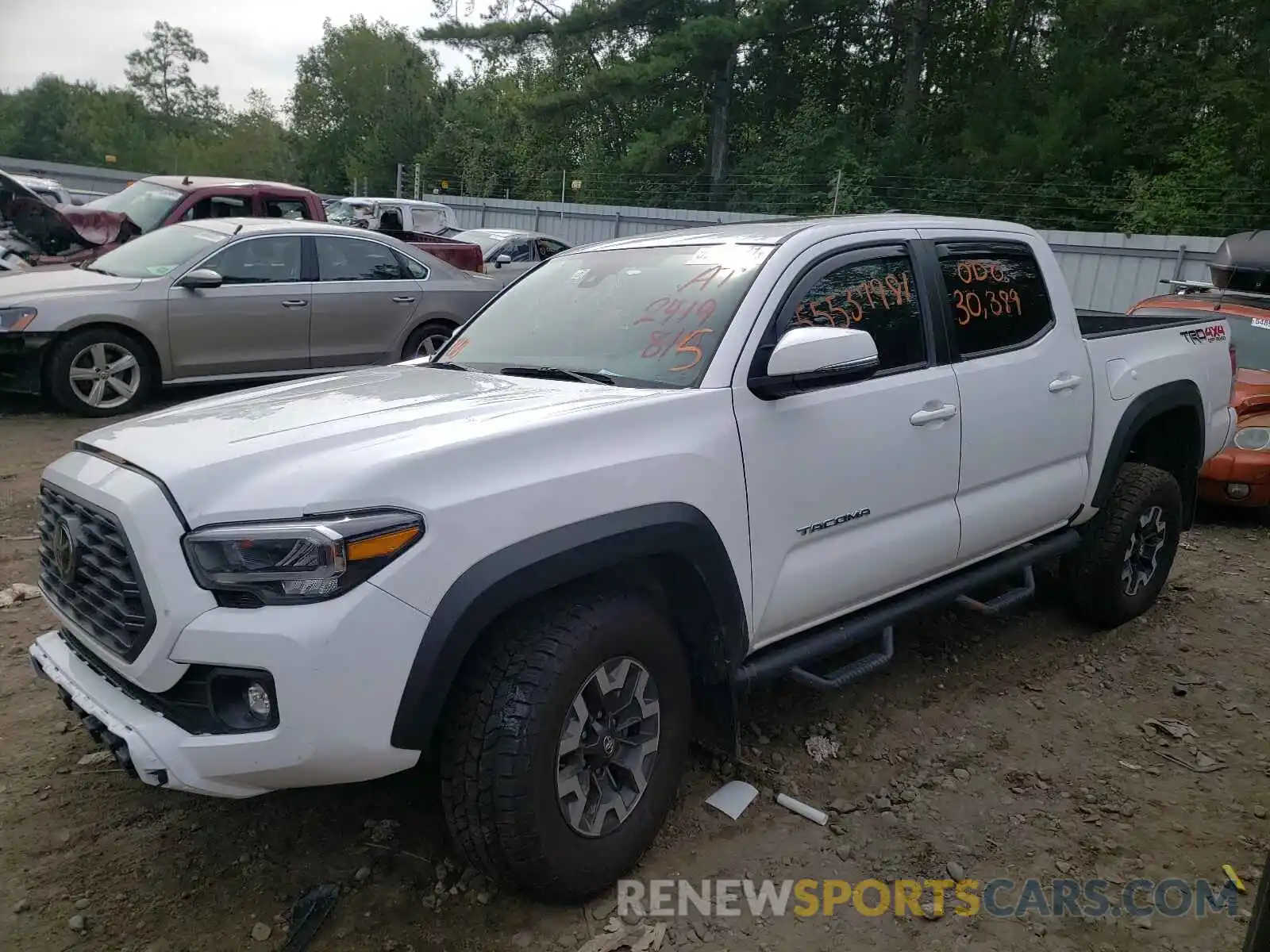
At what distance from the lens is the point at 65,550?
2.44m

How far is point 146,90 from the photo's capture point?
75.9 metres

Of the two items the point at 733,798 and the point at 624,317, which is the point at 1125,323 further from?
the point at 733,798

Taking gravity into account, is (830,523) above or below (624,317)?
below

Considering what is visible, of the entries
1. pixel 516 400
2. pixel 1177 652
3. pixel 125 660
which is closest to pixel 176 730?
pixel 125 660

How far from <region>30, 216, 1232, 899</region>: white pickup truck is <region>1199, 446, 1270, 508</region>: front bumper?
319 centimetres

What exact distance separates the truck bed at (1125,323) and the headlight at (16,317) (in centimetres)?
704

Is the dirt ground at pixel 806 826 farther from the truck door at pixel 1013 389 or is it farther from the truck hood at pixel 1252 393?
the truck hood at pixel 1252 393

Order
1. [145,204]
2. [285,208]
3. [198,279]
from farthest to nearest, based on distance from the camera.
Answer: [285,208] → [145,204] → [198,279]

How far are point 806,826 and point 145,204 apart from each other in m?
10.0

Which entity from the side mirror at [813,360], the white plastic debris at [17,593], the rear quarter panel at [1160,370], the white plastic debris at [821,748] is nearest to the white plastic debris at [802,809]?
the white plastic debris at [821,748]

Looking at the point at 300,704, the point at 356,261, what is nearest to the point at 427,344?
the point at 356,261

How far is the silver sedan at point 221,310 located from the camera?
22.9ft

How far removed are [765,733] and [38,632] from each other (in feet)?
10.2

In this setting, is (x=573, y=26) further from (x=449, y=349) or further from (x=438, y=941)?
(x=438, y=941)
